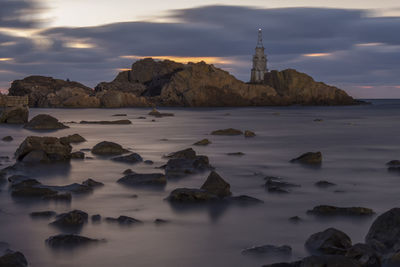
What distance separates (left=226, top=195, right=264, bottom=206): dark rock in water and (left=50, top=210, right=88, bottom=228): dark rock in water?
11.5ft

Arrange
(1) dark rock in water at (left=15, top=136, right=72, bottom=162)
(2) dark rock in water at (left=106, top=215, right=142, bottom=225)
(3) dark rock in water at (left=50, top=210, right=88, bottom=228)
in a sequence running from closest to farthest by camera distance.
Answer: (3) dark rock in water at (left=50, top=210, right=88, bottom=228) → (2) dark rock in water at (left=106, top=215, right=142, bottom=225) → (1) dark rock in water at (left=15, top=136, right=72, bottom=162)

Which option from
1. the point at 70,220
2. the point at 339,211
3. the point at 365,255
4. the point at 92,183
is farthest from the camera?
the point at 92,183

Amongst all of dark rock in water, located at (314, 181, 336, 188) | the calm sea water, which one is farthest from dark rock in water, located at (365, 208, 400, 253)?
dark rock in water, located at (314, 181, 336, 188)

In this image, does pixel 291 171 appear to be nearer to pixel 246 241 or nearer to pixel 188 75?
pixel 246 241

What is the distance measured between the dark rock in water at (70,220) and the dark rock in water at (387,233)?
5.13 metres

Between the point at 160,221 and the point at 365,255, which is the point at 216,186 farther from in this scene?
the point at 365,255

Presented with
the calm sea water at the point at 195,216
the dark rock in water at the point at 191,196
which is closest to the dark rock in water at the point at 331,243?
the calm sea water at the point at 195,216

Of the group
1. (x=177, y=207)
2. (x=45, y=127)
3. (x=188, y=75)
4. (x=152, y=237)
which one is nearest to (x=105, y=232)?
(x=152, y=237)

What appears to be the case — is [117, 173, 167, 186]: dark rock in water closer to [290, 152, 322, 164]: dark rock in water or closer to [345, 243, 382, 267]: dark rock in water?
[290, 152, 322, 164]: dark rock in water

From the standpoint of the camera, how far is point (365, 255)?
7039mm

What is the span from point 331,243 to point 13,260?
4.64m

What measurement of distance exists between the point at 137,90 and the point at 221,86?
157 feet

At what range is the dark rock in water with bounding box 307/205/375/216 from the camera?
1040cm

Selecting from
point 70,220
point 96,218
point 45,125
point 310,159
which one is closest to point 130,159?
point 310,159
